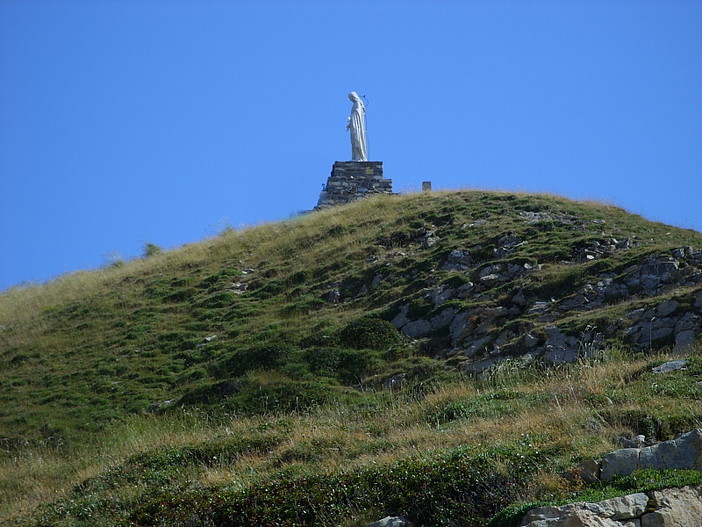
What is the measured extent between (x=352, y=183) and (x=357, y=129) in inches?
110

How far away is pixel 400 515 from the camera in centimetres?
1014

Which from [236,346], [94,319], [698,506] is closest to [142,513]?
[698,506]

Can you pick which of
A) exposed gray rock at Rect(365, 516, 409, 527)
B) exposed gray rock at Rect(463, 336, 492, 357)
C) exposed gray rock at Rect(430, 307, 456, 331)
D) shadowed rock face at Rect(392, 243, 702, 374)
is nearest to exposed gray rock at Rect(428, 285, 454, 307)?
shadowed rock face at Rect(392, 243, 702, 374)

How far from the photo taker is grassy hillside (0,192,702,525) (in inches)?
435

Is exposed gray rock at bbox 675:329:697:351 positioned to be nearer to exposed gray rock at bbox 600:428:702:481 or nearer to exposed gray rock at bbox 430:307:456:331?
exposed gray rock at bbox 430:307:456:331

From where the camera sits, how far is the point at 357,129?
38.9 meters

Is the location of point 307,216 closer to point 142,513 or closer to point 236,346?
point 236,346

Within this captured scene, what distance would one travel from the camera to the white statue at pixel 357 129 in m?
38.6

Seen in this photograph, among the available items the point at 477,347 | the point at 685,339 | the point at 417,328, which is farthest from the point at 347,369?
the point at 685,339

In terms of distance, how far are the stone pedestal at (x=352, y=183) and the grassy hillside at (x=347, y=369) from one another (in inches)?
116

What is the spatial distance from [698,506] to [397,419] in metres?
6.42

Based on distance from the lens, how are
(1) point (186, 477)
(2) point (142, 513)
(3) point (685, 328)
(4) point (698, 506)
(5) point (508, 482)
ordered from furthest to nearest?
1. (3) point (685, 328)
2. (1) point (186, 477)
3. (2) point (142, 513)
4. (5) point (508, 482)
5. (4) point (698, 506)

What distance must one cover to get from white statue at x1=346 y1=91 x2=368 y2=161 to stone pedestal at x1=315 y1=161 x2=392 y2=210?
62 cm

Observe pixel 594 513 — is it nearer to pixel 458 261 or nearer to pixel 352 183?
pixel 458 261
